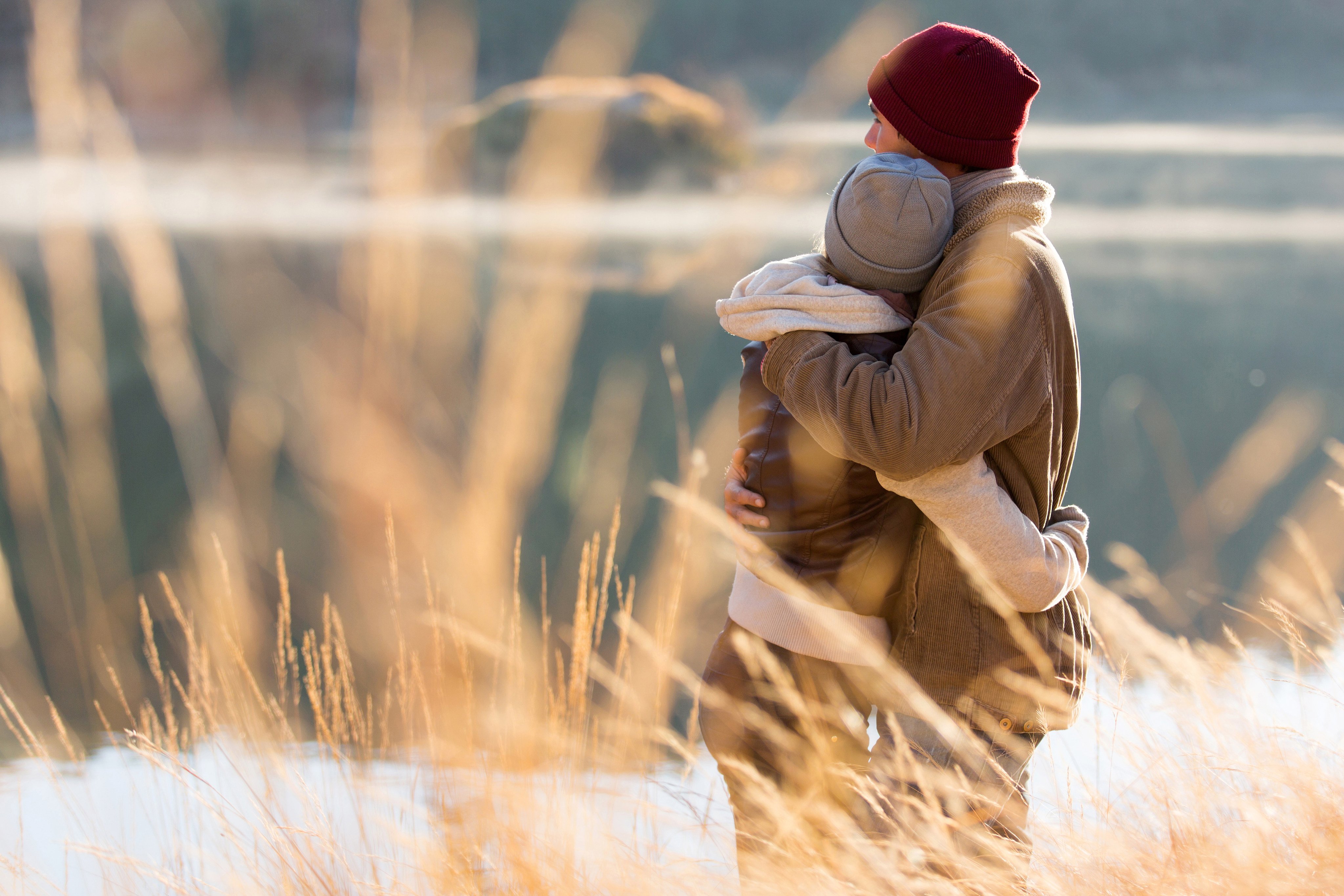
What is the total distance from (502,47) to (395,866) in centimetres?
1717

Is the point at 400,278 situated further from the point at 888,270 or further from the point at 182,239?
the point at 182,239

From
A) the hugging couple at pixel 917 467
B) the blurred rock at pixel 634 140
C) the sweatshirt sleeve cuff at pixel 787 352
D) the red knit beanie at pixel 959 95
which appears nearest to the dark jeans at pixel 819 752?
the hugging couple at pixel 917 467

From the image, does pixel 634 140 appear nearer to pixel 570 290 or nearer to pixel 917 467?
pixel 570 290

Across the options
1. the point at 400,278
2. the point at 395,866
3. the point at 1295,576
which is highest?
the point at 400,278

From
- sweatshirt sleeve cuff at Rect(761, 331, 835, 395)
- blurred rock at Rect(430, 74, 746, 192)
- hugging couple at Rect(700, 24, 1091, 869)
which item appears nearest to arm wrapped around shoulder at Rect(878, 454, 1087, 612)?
hugging couple at Rect(700, 24, 1091, 869)

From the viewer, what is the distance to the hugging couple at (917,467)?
88cm

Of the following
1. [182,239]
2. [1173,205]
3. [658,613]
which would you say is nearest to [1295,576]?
[658,613]

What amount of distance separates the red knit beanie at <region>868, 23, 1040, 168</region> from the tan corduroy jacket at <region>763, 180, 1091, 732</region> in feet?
0.17

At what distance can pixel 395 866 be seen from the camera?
121 centimetres

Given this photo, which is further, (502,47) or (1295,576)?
(502,47)

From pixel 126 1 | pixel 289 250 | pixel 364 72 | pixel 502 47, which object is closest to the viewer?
pixel 364 72

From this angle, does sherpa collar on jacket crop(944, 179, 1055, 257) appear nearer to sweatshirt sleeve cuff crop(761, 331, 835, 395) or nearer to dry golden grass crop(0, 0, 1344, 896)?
sweatshirt sleeve cuff crop(761, 331, 835, 395)

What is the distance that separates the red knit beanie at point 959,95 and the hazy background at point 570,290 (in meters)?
0.16

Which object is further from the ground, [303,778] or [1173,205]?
[303,778]
